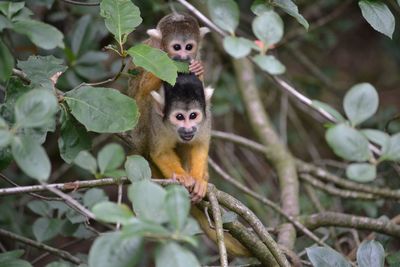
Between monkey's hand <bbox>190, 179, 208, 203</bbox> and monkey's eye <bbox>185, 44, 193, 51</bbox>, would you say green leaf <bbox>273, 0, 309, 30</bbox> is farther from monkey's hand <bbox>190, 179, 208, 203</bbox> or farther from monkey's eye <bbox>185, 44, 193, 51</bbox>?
monkey's eye <bbox>185, 44, 193, 51</bbox>

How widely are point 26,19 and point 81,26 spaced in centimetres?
194

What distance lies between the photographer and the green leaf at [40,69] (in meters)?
2.25

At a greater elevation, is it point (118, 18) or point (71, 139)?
Result: point (118, 18)

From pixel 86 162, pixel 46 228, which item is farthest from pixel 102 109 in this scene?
pixel 46 228

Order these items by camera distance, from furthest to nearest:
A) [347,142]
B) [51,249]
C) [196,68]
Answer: [196,68], [51,249], [347,142]

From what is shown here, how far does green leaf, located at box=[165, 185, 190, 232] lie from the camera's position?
1473mm

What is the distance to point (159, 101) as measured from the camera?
3061 millimetres

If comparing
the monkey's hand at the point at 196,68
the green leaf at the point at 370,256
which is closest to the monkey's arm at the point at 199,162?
the monkey's hand at the point at 196,68

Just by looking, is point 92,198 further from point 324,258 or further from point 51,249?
point 324,258

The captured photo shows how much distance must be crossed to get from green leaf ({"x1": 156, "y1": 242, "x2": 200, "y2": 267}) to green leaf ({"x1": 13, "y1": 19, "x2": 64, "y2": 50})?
0.67m

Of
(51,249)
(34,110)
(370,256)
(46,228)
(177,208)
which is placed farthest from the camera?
(46,228)

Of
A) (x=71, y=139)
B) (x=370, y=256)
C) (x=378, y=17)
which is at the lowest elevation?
(x=370, y=256)

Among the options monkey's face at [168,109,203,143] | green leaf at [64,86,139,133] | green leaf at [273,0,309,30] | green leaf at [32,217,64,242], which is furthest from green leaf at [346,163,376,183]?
green leaf at [32,217,64,242]

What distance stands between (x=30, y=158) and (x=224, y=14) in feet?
2.91
